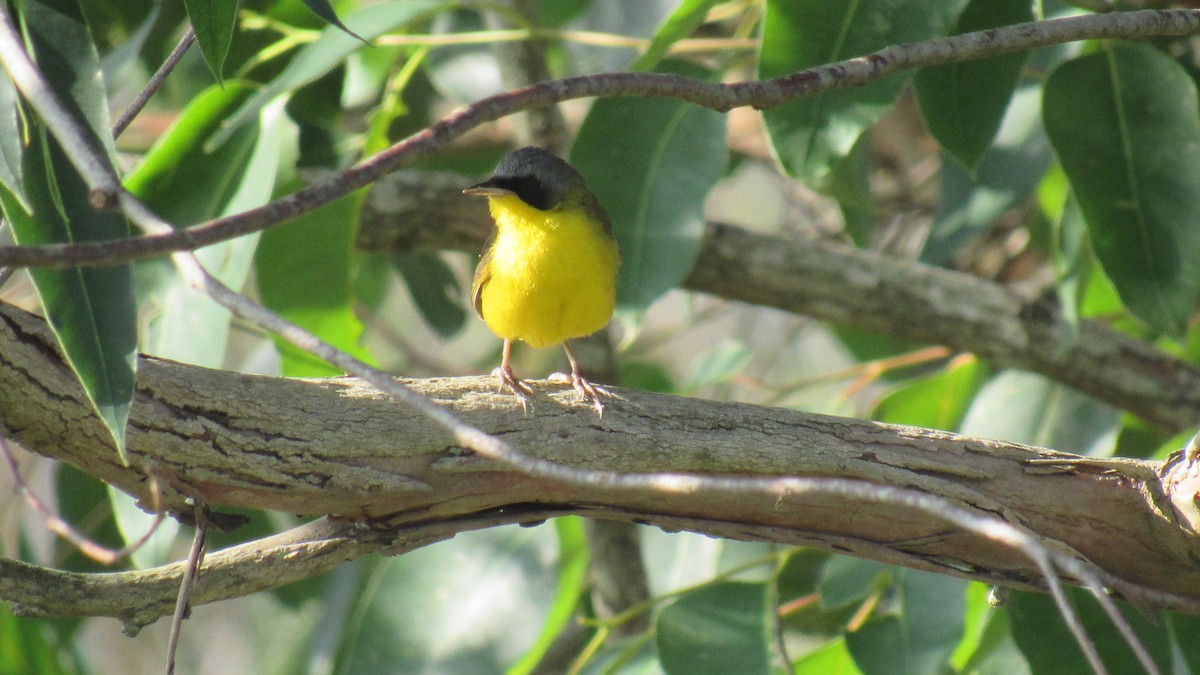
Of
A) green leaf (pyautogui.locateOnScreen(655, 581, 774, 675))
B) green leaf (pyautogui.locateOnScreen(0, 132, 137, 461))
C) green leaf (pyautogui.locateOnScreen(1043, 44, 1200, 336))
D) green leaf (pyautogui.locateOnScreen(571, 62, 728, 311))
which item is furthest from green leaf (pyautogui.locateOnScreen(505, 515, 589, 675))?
green leaf (pyautogui.locateOnScreen(0, 132, 137, 461))

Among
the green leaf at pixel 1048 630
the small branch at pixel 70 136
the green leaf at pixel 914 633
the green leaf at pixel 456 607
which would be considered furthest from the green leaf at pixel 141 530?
the green leaf at pixel 1048 630

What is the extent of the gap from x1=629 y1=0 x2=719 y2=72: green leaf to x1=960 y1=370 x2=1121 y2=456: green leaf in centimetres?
204

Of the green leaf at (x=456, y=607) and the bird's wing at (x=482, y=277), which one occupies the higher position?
the bird's wing at (x=482, y=277)

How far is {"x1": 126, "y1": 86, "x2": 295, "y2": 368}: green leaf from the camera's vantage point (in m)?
3.56

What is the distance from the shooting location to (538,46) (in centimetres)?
504

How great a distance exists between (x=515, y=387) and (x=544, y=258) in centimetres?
97

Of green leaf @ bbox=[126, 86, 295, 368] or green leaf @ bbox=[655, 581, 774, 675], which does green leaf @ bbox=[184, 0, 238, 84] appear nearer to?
green leaf @ bbox=[126, 86, 295, 368]

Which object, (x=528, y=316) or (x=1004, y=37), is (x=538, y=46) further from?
(x=1004, y=37)

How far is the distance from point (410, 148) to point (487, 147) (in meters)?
4.15

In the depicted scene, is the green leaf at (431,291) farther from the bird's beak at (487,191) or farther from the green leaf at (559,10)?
the bird's beak at (487,191)

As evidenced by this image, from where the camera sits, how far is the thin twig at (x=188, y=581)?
197cm

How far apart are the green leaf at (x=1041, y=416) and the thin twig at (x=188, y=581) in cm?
321

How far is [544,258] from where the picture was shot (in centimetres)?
356

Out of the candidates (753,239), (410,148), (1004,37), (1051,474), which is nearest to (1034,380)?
(753,239)
